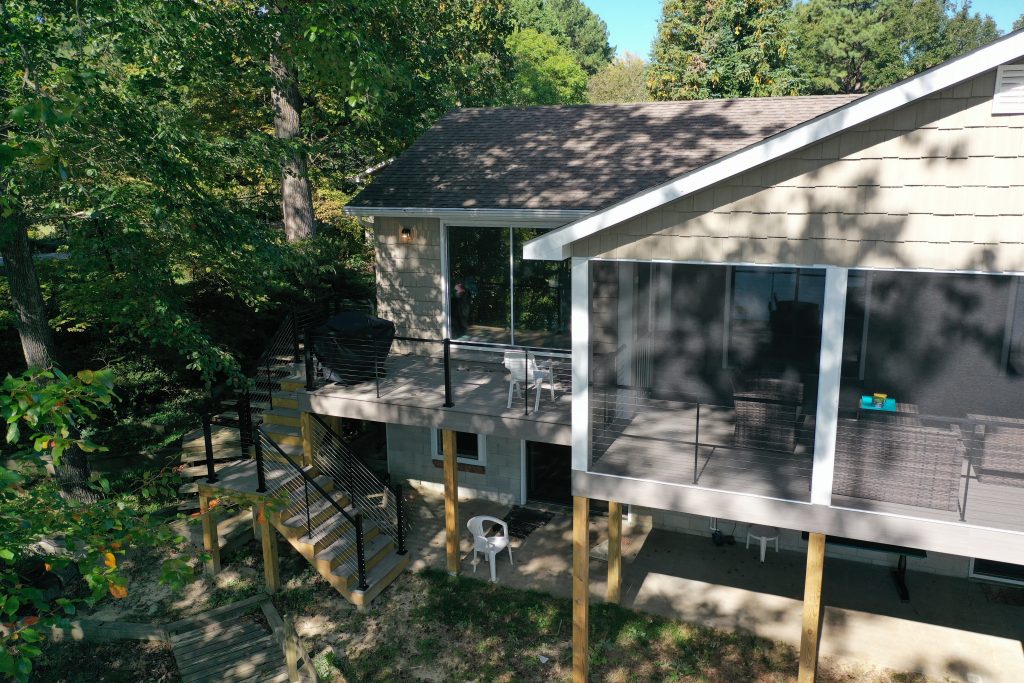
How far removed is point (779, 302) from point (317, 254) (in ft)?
31.7

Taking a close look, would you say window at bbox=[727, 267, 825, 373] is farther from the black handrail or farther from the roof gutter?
the black handrail

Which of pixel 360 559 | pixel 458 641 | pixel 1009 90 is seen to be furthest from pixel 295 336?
pixel 1009 90

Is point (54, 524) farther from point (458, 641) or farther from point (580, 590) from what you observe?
point (580, 590)

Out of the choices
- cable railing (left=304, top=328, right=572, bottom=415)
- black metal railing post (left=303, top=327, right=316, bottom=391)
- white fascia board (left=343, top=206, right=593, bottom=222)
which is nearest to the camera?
cable railing (left=304, top=328, right=572, bottom=415)

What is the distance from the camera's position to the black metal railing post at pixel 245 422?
40.5ft

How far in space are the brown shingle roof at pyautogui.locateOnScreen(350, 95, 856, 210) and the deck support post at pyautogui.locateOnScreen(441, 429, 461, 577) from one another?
151 inches

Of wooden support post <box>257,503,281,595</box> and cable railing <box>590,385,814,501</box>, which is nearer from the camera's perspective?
cable railing <box>590,385,814,501</box>

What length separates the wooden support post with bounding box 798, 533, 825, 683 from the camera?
821 cm

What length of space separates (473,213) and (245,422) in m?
4.92

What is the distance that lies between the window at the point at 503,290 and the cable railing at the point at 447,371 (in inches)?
12.2

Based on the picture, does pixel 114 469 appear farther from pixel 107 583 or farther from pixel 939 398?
pixel 939 398

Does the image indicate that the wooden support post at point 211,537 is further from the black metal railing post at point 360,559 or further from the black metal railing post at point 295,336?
the black metal railing post at point 295,336

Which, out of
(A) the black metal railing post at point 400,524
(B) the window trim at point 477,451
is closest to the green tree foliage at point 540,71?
(B) the window trim at point 477,451

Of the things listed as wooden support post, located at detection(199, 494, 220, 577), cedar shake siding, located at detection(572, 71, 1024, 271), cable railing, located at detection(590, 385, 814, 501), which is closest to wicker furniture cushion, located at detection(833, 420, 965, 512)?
cable railing, located at detection(590, 385, 814, 501)
